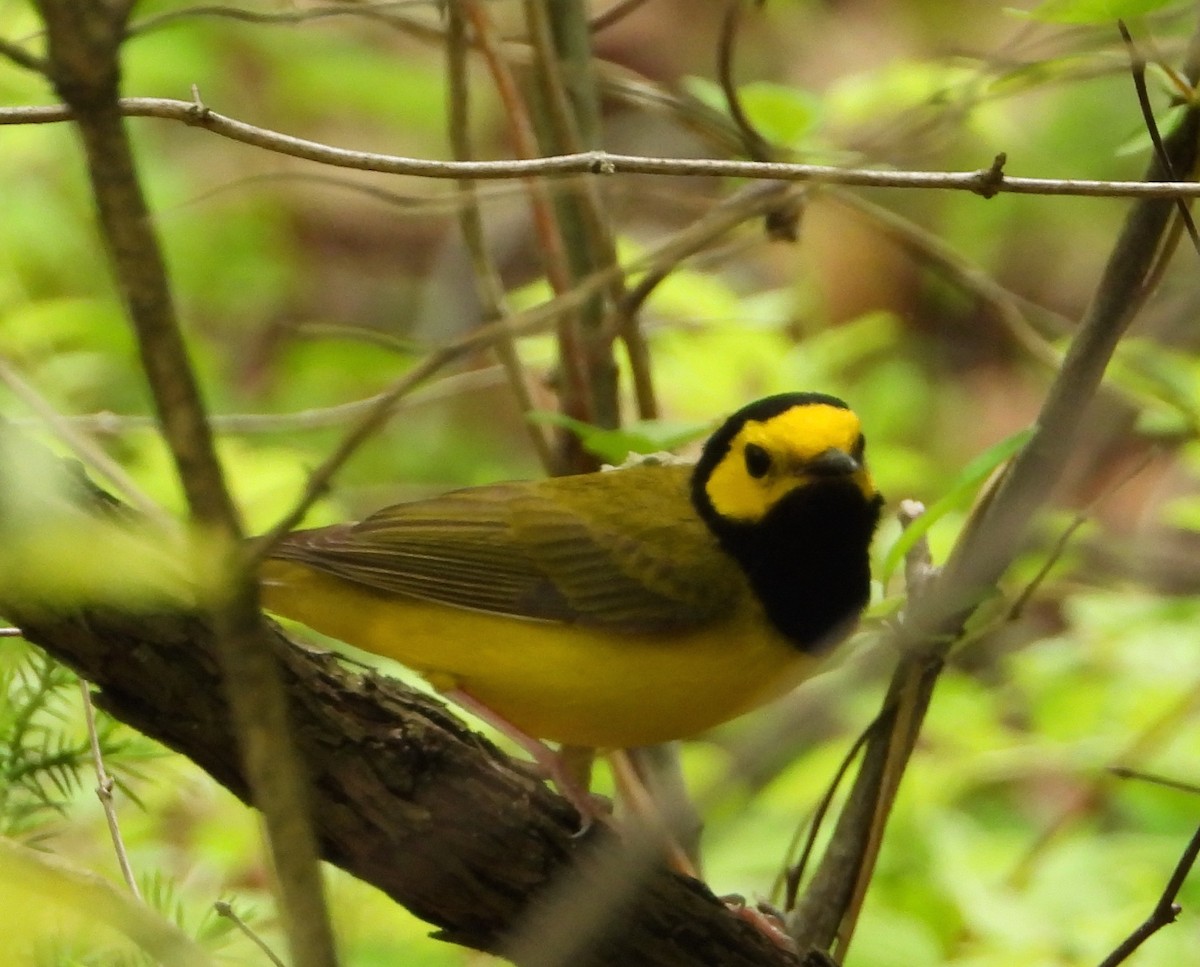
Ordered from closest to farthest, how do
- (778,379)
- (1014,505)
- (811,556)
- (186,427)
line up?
(186,427) → (1014,505) → (811,556) → (778,379)

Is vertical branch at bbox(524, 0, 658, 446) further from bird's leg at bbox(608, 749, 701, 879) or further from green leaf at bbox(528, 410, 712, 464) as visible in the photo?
bird's leg at bbox(608, 749, 701, 879)

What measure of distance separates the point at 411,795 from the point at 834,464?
0.89 meters

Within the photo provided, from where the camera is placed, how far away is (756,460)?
228cm

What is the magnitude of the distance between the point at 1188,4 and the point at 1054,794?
2.88 meters

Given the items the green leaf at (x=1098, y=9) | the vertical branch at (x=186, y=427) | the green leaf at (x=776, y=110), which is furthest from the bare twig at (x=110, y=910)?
the green leaf at (x=776, y=110)

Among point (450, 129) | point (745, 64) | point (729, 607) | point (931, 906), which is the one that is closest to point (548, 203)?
point (450, 129)

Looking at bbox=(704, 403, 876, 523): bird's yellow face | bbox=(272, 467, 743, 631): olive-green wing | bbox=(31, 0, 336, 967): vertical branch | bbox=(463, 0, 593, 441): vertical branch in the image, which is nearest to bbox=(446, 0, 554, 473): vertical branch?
bbox=(463, 0, 593, 441): vertical branch

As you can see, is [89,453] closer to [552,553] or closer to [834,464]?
[552,553]

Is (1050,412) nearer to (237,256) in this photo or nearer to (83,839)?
(83,839)

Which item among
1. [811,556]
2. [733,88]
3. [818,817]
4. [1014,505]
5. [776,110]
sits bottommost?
[818,817]

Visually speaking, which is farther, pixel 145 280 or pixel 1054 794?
pixel 1054 794

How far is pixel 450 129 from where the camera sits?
2373 mm

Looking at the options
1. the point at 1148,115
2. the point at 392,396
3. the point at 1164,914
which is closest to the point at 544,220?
the point at 1148,115

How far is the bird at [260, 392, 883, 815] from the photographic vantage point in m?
2.11
